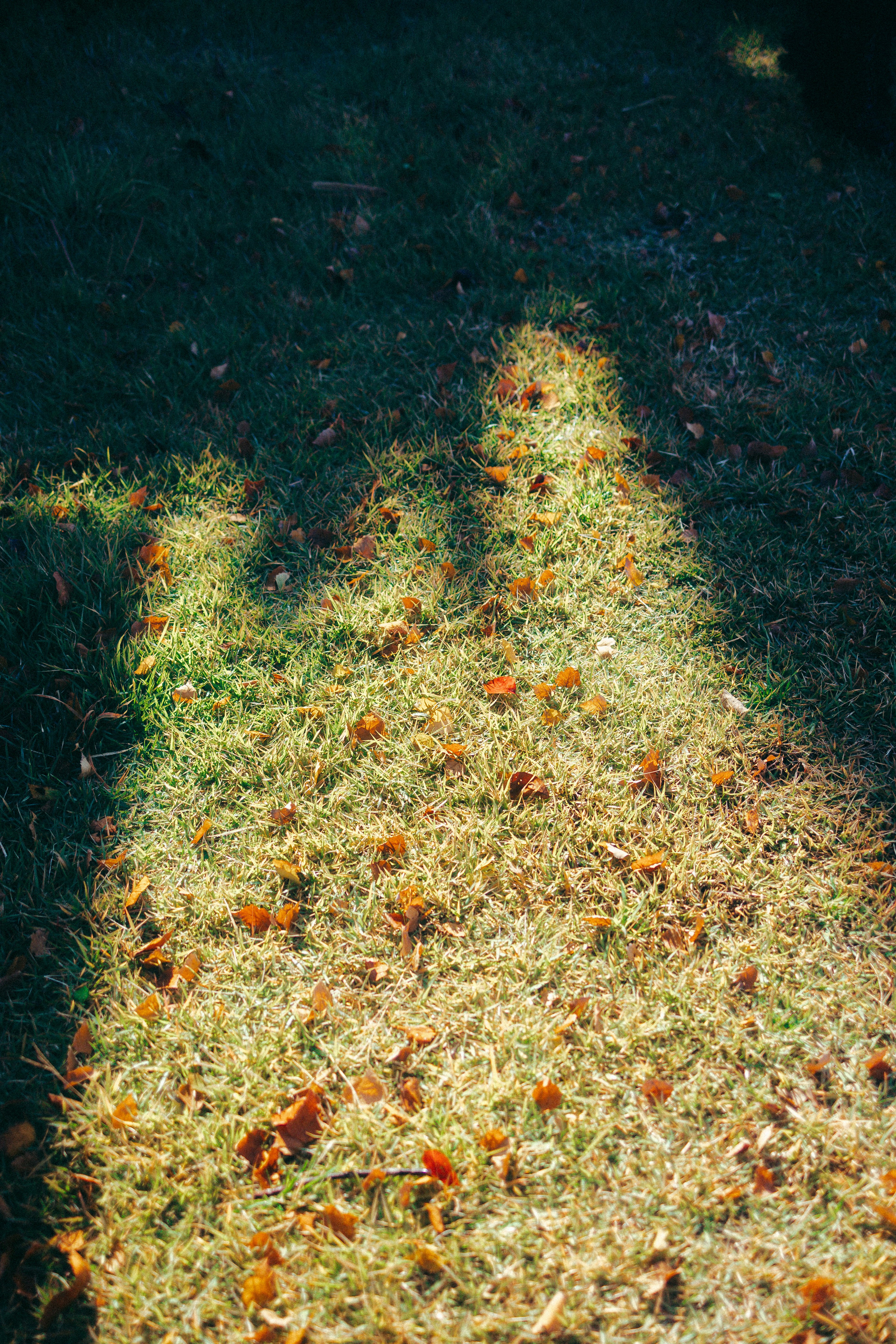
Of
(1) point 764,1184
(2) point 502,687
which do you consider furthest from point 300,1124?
(2) point 502,687

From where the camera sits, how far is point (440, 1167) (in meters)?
1.59

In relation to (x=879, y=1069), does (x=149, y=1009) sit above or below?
below

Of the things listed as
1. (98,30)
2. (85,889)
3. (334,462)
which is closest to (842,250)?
(334,462)

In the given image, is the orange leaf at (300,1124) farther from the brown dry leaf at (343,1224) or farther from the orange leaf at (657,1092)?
the orange leaf at (657,1092)

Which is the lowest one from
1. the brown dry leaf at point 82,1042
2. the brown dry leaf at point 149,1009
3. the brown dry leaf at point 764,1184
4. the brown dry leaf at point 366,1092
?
the brown dry leaf at point 82,1042

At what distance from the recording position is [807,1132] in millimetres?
1654

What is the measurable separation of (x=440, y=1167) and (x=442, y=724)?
3.86 ft

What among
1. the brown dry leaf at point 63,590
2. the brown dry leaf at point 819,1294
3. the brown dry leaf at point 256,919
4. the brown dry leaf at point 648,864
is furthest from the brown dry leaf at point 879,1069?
the brown dry leaf at point 63,590

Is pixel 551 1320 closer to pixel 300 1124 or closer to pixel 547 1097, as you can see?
pixel 547 1097

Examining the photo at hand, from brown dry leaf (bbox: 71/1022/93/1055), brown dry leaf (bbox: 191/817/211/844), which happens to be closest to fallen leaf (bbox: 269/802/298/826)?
brown dry leaf (bbox: 191/817/211/844)

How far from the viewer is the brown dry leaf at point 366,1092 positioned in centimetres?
170

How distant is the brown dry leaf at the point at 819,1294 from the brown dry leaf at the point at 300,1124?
103 cm

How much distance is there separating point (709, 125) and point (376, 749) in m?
4.92

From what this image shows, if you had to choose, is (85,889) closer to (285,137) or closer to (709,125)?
(285,137)
